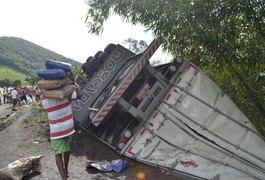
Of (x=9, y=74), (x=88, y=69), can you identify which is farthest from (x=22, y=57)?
(x=88, y=69)

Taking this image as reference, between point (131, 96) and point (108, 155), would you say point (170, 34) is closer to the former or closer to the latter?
point (131, 96)

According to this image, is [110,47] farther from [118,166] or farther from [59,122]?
[59,122]

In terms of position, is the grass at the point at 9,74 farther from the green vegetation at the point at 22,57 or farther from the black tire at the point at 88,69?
the black tire at the point at 88,69

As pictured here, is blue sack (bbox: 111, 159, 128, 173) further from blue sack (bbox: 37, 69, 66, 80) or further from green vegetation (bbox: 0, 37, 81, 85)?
green vegetation (bbox: 0, 37, 81, 85)

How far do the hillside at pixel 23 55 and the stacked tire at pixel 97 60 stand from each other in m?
60.4

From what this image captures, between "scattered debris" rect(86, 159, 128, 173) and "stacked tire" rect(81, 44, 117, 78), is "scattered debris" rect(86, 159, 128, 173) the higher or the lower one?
the lower one

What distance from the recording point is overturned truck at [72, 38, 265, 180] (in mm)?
4848

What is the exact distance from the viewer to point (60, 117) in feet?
13.6

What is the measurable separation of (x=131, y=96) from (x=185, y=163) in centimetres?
172

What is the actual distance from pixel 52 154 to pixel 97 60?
6.69 ft

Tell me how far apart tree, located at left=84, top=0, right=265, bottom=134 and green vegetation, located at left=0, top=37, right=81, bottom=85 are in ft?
191

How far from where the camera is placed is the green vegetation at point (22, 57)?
230 ft

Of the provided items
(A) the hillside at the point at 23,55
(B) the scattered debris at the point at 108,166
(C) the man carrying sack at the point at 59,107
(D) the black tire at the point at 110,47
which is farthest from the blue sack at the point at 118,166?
(A) the hillside at the point at 23,55

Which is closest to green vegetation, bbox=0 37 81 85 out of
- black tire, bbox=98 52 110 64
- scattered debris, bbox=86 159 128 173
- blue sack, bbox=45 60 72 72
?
black tire, bbox=98 52 110 64
